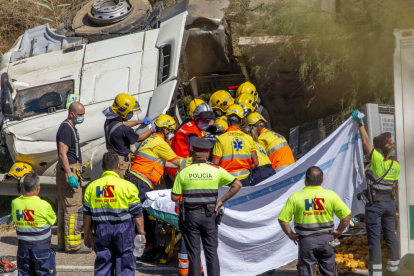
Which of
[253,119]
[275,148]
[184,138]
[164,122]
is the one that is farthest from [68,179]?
[275,148]

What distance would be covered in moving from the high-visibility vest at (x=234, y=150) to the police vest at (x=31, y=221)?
6.93 ft

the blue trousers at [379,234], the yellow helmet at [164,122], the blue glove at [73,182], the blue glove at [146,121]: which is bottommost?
the blue trousers at [379,234]

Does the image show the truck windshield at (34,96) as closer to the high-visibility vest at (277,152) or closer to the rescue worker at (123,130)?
the rescue worker at (123,130)

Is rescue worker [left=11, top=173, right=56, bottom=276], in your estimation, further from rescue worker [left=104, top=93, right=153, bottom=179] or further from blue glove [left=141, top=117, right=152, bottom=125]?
blue glove [left=141, top=117, right=152, bottom=125]

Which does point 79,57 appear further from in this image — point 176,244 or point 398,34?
point 398,34

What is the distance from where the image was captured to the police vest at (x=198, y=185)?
4.75 metres

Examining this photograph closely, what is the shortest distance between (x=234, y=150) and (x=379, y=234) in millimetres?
1936

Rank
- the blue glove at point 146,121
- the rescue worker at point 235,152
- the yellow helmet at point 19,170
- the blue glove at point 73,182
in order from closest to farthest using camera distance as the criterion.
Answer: the rescue worker at point 235,152 → the blue glove at point 73,182 → the blue glove at point 146,121 → the yellow helmet at point 19,170

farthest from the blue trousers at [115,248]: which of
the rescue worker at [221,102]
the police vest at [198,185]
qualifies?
the rescue worker at [221,102]

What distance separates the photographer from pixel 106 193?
4.55 m

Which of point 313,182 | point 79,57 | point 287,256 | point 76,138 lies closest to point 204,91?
point 79,57

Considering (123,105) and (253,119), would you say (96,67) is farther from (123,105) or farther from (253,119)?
(253,119)

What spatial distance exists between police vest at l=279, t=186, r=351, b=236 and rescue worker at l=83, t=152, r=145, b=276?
60.9 inches

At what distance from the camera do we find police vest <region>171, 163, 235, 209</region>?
4.75 metres
